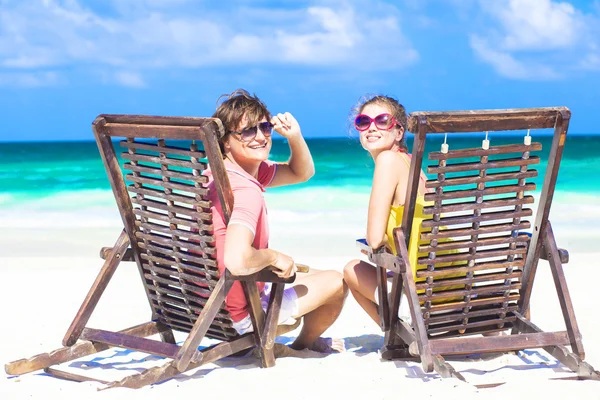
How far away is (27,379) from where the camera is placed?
12.4 feet

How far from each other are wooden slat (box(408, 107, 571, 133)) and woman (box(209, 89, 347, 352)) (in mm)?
785

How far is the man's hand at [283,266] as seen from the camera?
3.53 m

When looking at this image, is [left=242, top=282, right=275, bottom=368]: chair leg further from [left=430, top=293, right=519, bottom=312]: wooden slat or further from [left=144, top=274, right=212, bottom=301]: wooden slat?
[left=430, top=293, right=519, bottom=312]: wooden slat

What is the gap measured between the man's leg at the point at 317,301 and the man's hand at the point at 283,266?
1.23 feet

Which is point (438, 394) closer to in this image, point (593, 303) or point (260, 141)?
point (260, 141)

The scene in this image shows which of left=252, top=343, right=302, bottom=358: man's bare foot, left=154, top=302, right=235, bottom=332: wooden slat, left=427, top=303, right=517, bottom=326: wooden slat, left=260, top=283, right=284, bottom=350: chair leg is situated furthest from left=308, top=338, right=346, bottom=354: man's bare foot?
left=427, top=303, right=517, bottom=326: wooden slat

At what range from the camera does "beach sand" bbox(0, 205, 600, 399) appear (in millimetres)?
3402

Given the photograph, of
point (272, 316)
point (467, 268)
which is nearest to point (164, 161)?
point (272, 316)

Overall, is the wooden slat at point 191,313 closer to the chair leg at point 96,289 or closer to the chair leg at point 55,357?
the chair leg at point 55,357

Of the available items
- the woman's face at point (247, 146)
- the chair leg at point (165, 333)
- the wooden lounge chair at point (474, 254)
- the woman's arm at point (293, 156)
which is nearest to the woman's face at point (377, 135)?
the woman's arm at point (293, 156)

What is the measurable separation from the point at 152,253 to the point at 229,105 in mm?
815

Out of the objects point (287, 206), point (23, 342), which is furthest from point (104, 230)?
point (23, 342)

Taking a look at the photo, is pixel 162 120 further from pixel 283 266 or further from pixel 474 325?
pixel 474 325

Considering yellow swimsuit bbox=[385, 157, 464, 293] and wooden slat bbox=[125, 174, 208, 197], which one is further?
yellow swimsuit bbox=[385, 157, 464, 293]
